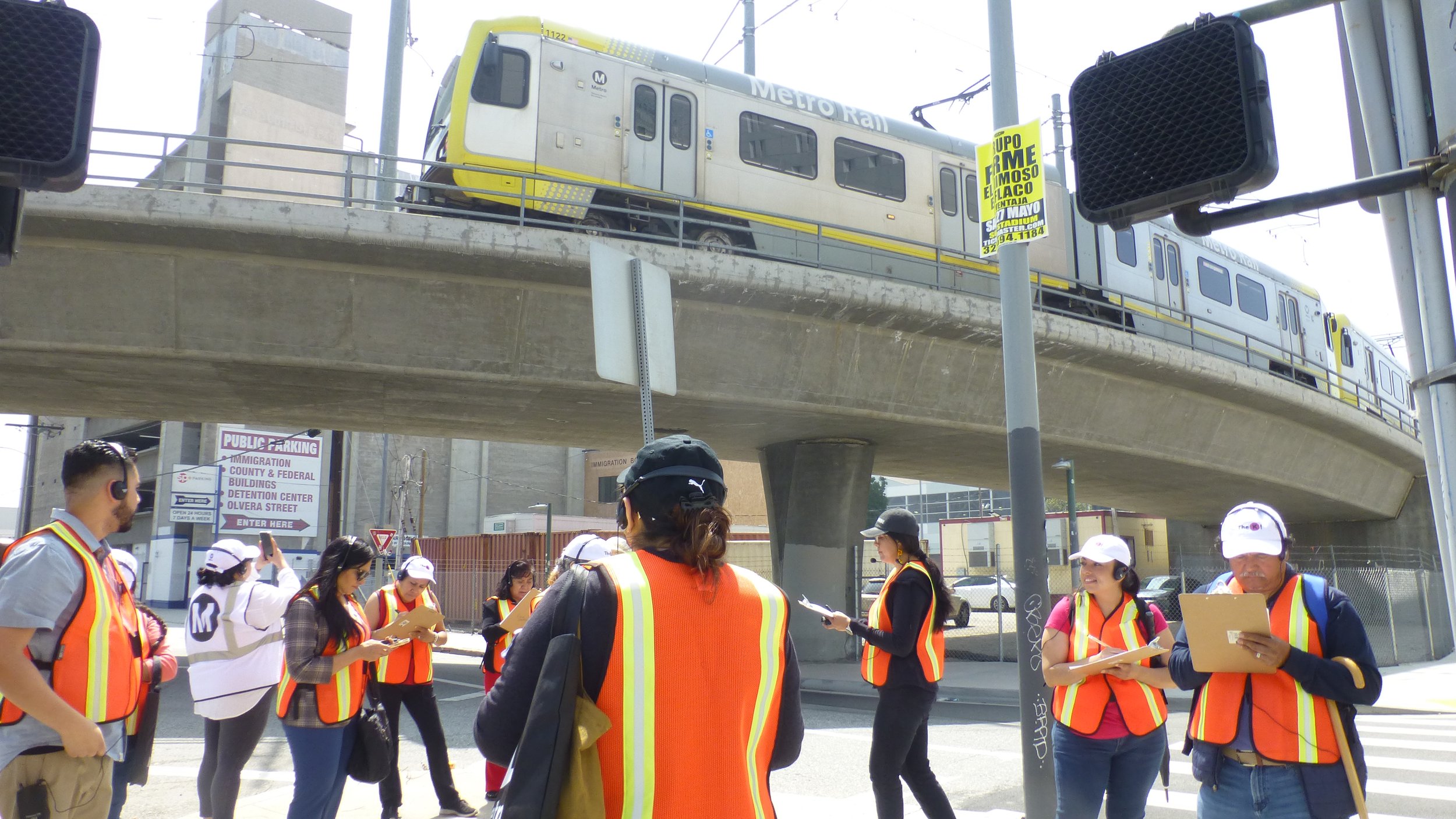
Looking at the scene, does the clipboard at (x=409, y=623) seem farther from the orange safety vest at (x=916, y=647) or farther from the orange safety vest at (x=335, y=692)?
the orange safety vest at (x=916, y=647)

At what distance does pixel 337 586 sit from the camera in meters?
5.27

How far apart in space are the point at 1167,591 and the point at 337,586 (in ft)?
87.4

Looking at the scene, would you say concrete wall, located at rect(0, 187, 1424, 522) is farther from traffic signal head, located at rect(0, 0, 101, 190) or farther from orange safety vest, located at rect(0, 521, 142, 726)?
traffic signal head, located at rect(0, 0, 101, 190)

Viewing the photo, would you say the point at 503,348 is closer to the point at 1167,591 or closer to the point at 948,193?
the point at 948,193

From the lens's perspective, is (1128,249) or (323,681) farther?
(1128,249)

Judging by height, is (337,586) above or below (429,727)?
above

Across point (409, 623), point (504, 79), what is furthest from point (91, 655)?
point (504, 79)

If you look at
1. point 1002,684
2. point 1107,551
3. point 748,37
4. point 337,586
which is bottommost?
point 1002,684

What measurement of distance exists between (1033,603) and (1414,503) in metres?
27.0

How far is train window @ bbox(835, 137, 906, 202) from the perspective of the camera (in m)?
16.2

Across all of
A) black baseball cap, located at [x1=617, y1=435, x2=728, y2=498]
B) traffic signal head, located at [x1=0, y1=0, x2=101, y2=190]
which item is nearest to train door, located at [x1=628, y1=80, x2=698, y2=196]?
traffic signal head, located at [x1=0, y1=0, x2=101, y2=190]

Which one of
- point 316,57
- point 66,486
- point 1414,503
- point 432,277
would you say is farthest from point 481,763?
point 316,57

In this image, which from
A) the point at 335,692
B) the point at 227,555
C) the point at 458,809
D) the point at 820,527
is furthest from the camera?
the point at 820,527

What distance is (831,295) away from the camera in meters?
13.9
